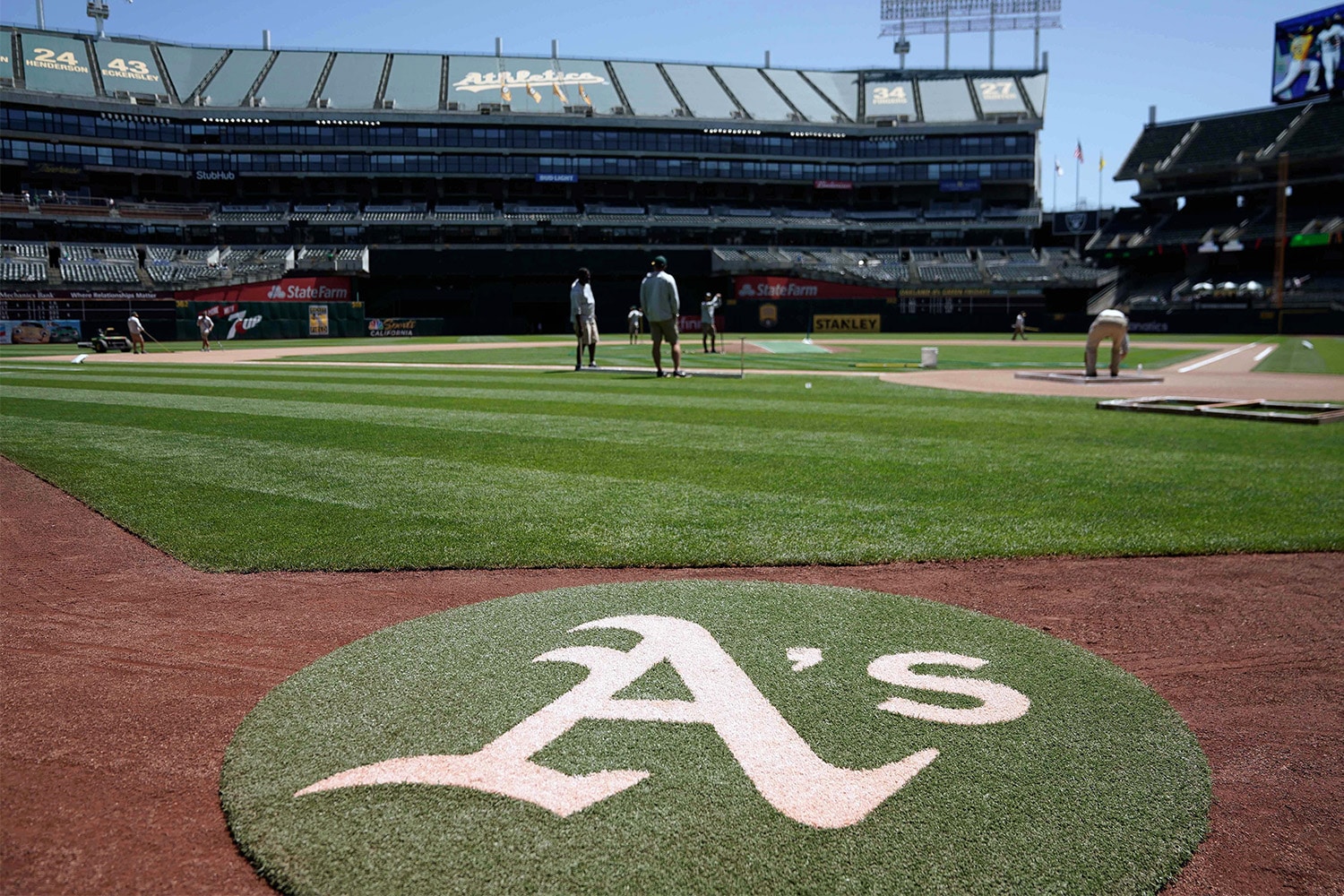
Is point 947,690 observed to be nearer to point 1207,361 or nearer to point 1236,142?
point 1207,361

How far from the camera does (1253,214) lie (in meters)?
58.8

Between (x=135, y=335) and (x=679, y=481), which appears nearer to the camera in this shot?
(x=679, y=481)

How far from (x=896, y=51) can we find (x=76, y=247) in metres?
65.3

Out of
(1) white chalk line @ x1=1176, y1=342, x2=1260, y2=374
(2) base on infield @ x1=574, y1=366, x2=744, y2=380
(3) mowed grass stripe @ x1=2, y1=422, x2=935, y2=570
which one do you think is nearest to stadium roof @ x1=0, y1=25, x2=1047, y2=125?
(1) white chalk line @ x1=1176, y1=342, x2=1260, y2=374

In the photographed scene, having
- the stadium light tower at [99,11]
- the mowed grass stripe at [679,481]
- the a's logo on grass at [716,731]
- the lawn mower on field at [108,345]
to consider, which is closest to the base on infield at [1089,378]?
the mowed grass stripe at [679,481]

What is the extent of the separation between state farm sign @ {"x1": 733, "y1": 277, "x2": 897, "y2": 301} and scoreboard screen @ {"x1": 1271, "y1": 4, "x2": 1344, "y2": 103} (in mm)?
30503

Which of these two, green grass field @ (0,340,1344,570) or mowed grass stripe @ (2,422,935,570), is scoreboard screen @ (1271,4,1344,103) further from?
mowed grass stripe @ (2,422,935,570)

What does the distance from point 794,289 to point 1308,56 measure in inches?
1436

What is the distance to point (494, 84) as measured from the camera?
69062 millimetres

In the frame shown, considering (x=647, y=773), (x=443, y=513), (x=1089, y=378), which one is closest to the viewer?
(x=647, y=773)

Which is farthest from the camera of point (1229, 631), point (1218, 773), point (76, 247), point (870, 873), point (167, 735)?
point (76, 247)

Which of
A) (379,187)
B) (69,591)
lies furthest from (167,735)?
(379,187)

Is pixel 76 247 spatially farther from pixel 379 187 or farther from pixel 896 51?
pixel 896 51

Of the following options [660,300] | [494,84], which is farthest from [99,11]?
[660,300]
